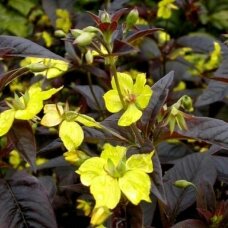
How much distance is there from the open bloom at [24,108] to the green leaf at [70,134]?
0.05 m

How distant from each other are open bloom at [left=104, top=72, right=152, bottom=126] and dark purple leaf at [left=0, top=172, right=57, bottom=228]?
0.70 feet

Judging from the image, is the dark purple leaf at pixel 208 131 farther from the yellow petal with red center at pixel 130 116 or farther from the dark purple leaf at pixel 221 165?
the dark purple leaf at pixel 221 165

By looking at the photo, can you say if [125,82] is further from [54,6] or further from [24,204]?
[54,6]

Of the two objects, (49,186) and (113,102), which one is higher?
(113,102)

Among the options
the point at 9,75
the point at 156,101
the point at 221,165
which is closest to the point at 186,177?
the point at 221,165

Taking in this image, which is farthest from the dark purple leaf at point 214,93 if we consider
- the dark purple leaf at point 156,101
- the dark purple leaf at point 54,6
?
the dark purple leaf at point 54,6

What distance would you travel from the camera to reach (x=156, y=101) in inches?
39.4

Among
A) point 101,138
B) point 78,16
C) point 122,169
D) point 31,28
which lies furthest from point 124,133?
point 31,28

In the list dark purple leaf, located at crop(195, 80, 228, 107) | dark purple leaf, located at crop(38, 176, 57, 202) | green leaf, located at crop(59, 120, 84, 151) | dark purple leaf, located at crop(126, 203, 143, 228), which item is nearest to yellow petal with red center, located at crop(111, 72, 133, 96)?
green leaf, located at crop(59, 120, 84, 151)

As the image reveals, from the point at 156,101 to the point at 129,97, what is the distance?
75 mm

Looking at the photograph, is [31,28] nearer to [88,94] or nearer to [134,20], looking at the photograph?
[88,94]

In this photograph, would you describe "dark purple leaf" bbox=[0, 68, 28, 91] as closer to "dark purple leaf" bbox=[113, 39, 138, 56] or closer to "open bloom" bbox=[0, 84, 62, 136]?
"open bloom" bbox=[0, 84, 62, 136]

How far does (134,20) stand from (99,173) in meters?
0.34

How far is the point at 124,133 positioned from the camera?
3.20ft
